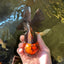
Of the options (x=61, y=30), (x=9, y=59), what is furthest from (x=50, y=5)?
(x=9, y=59)

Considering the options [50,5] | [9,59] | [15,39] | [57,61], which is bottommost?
[57,61]

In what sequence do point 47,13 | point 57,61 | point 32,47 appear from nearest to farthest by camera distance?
point 32,47 < point 57,61 < point 47,13

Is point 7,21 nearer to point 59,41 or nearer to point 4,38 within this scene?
point 4,38

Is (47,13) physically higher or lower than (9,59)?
higher

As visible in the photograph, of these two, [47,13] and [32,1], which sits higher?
[32,1]

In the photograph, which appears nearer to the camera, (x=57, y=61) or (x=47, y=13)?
(x=57, y=61)

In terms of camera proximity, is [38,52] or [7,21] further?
[7,21]

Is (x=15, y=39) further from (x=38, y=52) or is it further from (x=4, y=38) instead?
(x=38, y=52)

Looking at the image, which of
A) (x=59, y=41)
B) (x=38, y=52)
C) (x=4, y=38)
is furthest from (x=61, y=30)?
(x=4, y=38)

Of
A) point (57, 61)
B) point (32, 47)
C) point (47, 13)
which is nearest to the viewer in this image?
point (32, 47)
